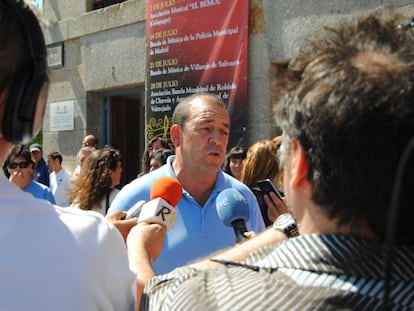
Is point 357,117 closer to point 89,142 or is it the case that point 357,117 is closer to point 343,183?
point 343,183

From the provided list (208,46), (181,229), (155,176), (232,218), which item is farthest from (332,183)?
(208,46)

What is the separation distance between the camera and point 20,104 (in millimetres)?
1241

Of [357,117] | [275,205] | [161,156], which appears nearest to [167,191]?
[275,205]

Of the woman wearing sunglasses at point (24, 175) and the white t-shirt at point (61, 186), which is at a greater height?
the woman wearing sunglasses at point (24, 175)

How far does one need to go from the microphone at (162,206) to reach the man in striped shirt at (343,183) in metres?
0.66

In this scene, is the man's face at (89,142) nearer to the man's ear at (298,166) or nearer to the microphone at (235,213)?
the microphone at (235,213)

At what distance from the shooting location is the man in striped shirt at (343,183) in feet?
3.46

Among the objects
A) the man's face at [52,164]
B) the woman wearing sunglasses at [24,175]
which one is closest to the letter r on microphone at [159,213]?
the woman wearing sunglasses at [24,175]

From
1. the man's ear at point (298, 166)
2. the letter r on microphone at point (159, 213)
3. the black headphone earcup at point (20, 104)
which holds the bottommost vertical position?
the letter r on microphone at point (159, 213)

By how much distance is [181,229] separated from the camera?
9.27ft

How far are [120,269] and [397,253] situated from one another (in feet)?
2.03

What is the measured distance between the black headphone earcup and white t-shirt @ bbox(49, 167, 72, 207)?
20.4ft

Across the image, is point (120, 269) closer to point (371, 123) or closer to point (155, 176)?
point (371, 123)

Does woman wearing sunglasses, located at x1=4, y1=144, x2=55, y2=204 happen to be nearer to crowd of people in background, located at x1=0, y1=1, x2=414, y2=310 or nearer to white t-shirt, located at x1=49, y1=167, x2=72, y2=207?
white t-shirt, located at x1=49, y1=167, x2=72, y2=207
